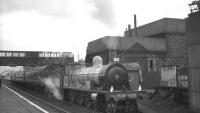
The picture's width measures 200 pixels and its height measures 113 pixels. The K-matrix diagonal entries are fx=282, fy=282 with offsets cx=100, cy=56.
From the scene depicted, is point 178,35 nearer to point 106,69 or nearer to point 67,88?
point 67,88

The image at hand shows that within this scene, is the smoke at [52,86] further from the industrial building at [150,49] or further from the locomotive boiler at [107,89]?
the industrial building at [150,49]

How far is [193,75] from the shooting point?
49.0 feet

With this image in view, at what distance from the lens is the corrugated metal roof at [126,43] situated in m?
34.1

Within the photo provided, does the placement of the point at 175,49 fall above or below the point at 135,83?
above

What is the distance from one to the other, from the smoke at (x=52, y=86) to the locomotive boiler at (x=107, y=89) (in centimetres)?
702

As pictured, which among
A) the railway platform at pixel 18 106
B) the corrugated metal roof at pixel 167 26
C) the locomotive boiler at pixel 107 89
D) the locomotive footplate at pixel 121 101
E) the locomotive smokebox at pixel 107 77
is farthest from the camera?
the corrugated metal roof at pixel 167 26

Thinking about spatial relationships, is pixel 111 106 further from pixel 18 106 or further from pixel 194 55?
pixel 18 106

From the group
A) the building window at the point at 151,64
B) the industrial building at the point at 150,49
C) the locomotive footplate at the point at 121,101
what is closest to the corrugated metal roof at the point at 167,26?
the industrial building at the point at 150,49

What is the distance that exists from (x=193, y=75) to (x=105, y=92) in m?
4.76

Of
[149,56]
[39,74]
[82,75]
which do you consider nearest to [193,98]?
[82,75]

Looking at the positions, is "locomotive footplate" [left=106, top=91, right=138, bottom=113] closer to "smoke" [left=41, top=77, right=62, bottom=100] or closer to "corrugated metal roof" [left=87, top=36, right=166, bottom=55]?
"smoke" [left=41, top=77, right=62, bottom=100]

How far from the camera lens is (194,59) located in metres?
15.0

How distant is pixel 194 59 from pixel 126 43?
66.3 feet

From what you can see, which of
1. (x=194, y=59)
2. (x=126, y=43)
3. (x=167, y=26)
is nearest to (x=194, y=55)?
(x=194, y=59)
